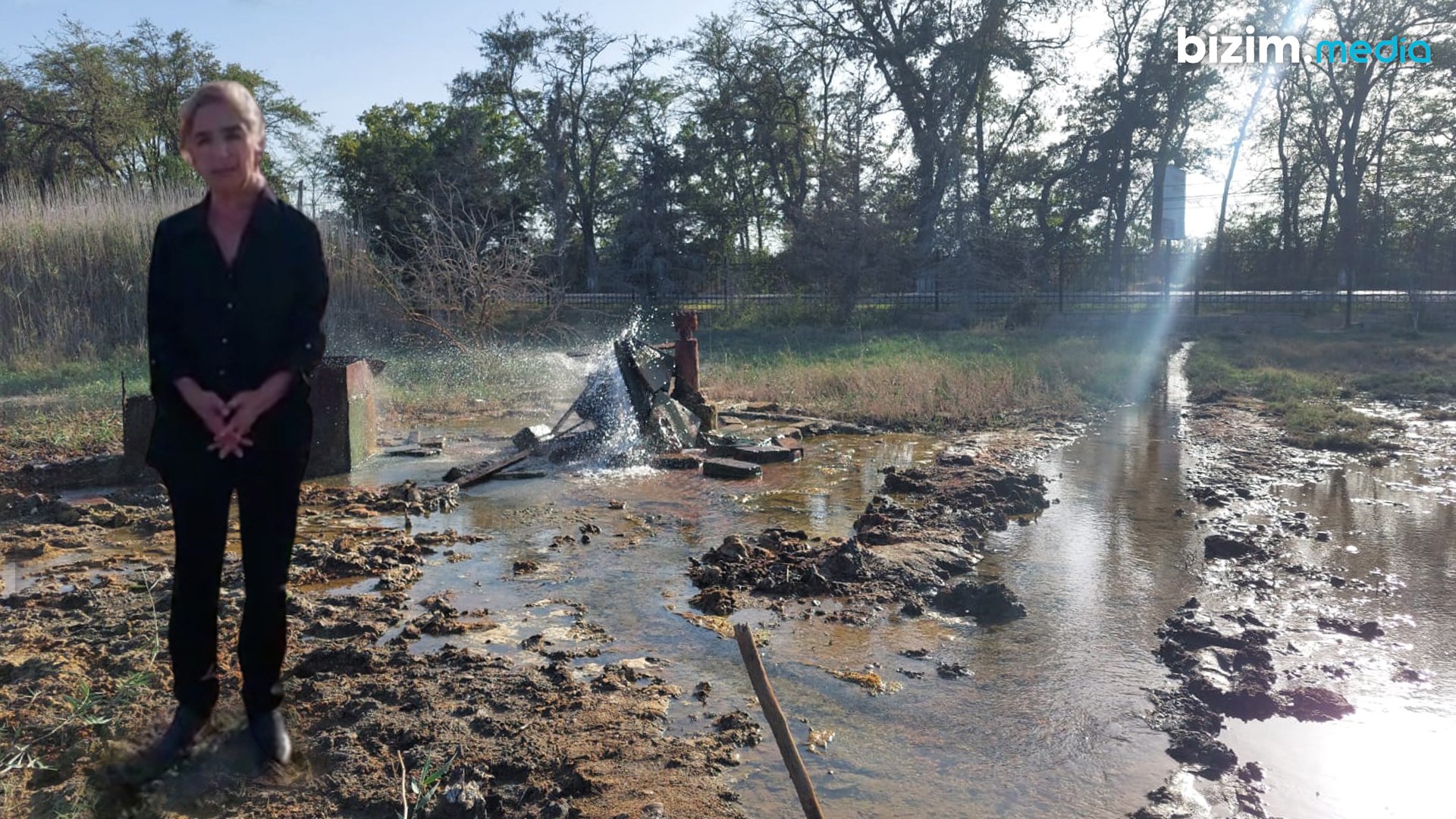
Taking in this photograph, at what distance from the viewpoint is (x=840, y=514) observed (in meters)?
6.89

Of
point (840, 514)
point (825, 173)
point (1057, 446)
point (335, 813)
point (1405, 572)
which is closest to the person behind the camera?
point (335, 813)

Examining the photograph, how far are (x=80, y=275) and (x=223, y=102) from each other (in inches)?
614

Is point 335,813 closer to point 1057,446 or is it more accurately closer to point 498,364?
point 1057,446

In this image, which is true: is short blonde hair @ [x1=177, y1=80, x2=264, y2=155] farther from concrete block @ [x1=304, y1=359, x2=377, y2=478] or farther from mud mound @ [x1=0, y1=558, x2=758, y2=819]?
concrete block @ [x1=304, y1=359, x2=377, y2=478]

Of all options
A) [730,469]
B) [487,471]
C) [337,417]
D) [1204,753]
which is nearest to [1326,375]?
[730,469]

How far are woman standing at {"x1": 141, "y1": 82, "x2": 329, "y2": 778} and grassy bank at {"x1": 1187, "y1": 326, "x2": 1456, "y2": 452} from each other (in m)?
9.74

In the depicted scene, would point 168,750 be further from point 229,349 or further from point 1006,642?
point 1006,642

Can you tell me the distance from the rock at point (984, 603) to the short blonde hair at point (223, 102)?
12.1 feet

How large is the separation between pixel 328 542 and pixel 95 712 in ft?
9.07

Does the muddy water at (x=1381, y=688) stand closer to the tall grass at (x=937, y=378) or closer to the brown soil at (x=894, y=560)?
the brown soil at (x=894, y=560)

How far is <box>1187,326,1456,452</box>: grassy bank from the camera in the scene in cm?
1055

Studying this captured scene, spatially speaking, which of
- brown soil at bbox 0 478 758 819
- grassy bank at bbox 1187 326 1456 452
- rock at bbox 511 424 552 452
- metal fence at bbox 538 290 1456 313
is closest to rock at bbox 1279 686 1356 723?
brown soil at bbox 0 478 758 819

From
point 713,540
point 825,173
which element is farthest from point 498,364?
point 825,173

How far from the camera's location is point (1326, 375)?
15.0m
